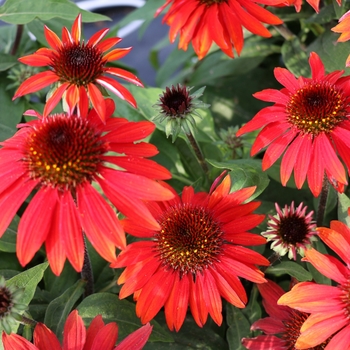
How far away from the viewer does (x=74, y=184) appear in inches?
22.1

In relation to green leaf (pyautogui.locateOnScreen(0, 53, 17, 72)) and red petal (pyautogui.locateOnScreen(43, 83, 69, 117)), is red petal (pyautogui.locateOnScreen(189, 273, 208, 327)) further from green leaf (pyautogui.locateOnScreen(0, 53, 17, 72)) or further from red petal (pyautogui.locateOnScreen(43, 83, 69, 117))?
green leaf (pyautogui.locateOnScreen(0, 53, 17, 72))

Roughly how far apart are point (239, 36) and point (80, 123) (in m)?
0.31

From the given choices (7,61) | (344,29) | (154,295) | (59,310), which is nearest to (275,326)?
(154,295)

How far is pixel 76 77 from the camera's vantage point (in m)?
0.70

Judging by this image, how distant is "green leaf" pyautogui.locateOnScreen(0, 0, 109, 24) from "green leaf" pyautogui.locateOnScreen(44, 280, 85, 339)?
436mm

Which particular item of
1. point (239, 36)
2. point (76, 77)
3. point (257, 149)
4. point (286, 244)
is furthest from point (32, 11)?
point (286, 244)

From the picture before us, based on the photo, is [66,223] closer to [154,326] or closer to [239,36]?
[154,326]

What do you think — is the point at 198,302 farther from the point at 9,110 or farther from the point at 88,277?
the point at 9,110

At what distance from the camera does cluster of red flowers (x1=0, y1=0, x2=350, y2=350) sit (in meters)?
0.54

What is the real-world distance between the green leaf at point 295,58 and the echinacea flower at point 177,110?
31 centimetres

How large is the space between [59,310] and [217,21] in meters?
0.48

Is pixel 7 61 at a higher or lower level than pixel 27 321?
higher

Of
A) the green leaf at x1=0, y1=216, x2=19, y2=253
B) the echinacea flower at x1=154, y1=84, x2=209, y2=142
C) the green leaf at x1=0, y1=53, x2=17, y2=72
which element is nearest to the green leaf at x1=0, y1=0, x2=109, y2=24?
the green leaf at x1=0, y1=53, x2=17, y2=72

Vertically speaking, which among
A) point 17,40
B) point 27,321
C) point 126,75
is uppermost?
point 17,40
